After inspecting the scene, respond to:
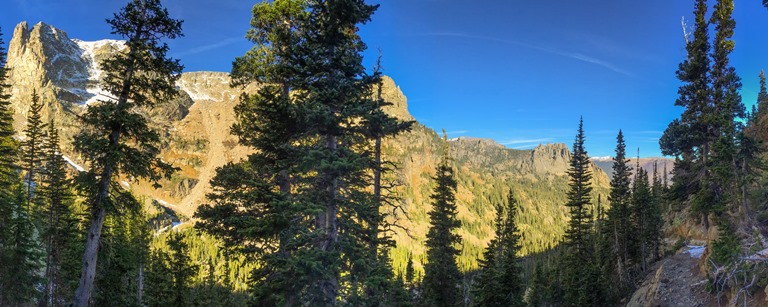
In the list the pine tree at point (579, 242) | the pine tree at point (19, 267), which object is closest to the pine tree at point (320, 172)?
the pine tree at point (19, 267)

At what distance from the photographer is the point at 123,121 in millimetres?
13570

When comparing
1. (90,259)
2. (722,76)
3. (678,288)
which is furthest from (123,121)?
(722,76)

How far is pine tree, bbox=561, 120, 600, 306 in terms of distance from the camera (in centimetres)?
3228

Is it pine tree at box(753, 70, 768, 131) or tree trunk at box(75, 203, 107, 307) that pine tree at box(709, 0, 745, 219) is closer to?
pine tree at box(753, 70, 768, 131)

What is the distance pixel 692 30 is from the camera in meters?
29.7

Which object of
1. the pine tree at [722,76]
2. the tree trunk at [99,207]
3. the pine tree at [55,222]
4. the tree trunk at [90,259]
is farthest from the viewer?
the pine tree at [55,222]

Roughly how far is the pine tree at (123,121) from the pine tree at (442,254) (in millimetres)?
22687

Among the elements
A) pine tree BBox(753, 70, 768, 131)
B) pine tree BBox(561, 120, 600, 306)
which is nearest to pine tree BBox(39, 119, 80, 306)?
pine tree BBox(561, 120, 600, 306)

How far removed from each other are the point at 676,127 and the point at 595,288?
1583cm

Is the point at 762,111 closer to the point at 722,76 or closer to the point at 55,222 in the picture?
the point at 722,76

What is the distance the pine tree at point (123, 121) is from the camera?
1326cm

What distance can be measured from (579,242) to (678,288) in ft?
54.1

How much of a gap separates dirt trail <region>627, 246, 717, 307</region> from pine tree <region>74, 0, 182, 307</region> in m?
26.2

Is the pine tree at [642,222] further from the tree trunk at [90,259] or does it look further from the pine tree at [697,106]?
the tree trunk at [90,259]
